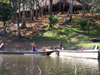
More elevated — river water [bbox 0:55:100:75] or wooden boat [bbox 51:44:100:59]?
river water [bbox 0:55:100:75]

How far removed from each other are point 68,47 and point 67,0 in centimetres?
1921

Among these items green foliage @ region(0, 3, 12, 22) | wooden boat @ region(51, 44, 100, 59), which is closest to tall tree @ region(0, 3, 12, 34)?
green foliage @ region(0, 3, 12, 22)

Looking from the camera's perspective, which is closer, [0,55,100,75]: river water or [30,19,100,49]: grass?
[0,55,100,75]: river water

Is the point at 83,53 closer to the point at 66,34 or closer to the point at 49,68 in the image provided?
the point at 49,68

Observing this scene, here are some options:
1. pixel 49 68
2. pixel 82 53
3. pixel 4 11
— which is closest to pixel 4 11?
pixel 4 11

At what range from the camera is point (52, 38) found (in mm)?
24000

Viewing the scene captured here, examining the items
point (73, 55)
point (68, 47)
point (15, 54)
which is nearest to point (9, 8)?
point (15, 54)

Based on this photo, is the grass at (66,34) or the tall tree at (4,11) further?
the tall tree at (4,11)

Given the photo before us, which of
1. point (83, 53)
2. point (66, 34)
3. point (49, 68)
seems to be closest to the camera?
point (49, 68)

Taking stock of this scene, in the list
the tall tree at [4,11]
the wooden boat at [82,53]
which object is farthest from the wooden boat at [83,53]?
the tall tree at [4,11]

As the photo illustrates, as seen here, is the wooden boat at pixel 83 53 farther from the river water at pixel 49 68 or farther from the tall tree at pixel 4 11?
the tall tree at pixel 4 11

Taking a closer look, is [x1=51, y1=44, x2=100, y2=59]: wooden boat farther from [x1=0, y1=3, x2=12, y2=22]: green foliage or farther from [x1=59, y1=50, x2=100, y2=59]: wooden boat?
[x1=0, y1=3, x2=12, y2=22]: green foliage

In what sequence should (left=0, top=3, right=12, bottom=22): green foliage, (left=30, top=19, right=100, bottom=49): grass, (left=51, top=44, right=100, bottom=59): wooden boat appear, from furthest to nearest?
(left=0, top=3, right=12, bottom=22): green foliage
(left=30, top=19, right=100, bottom=49): grass
(left=51, top=44, right=100, bottom=59): wooden boat

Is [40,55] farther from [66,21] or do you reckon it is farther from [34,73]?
[66,21]
